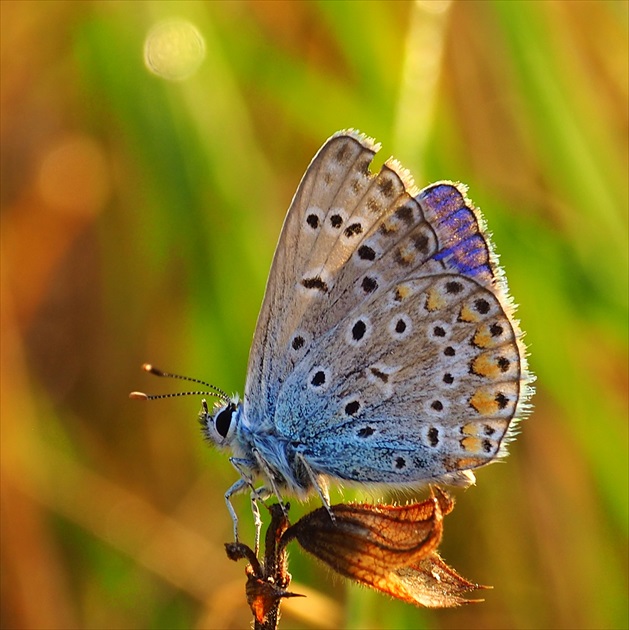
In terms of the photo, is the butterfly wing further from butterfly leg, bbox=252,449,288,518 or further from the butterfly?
butterfly leg, bbox=252,449,288,518

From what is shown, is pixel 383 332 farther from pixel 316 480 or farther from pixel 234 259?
pixel 234 259

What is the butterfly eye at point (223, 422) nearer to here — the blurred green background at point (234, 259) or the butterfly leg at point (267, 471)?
the butterfly leg at point (267, 471)

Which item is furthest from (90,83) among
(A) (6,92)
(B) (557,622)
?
(B) (557,622)

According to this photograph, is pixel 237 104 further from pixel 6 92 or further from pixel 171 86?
pixel 6 92

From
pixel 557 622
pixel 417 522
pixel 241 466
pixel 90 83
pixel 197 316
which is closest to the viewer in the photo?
pixel 417 522

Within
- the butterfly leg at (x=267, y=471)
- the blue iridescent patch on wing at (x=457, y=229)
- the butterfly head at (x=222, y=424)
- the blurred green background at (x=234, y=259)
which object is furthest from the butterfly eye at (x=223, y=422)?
the blue iridescent patch on wing at (x=457, y=229)

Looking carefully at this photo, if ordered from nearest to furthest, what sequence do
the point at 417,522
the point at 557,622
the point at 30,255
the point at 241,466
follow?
1. the point at 417,522
2. the point at 241,466
3. the point at 557,622
4. the point at 30,255

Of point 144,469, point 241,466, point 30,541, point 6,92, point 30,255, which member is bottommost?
point 30,541

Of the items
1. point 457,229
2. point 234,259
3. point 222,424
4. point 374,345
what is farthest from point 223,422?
point 234,259

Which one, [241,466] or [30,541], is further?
[30,541]
